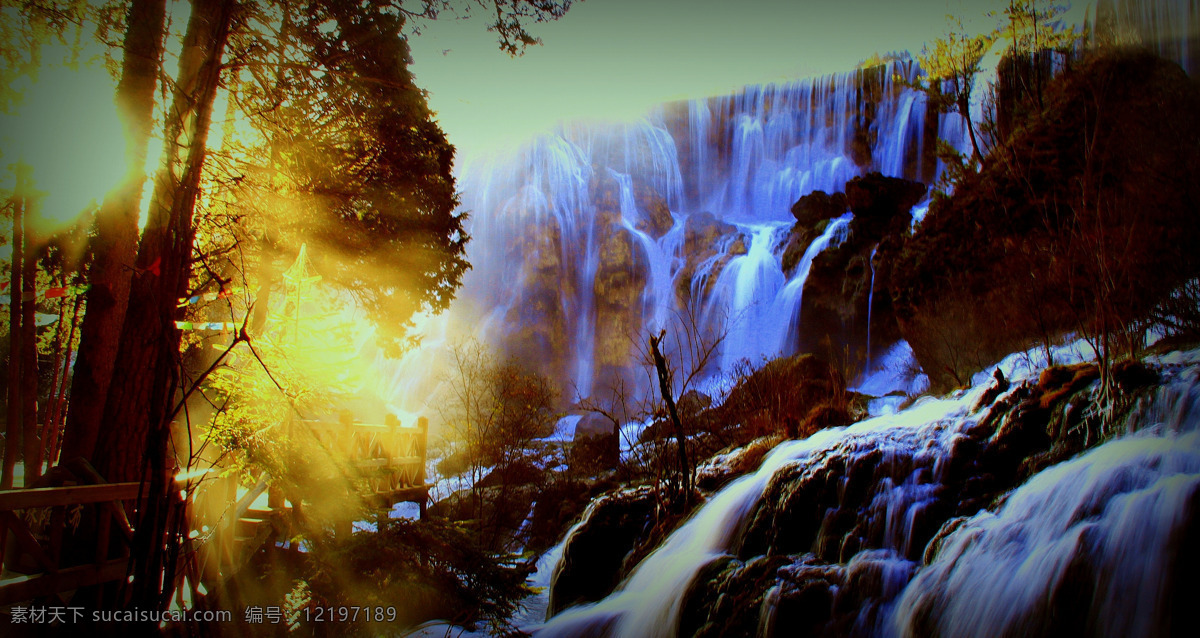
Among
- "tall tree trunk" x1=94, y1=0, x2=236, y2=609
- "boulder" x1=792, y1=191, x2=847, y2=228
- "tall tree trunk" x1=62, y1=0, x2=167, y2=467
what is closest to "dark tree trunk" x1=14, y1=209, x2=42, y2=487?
"tall tree trunk" x1=62, y1=0, x2=167, y2=467

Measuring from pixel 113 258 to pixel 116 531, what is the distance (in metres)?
2.29

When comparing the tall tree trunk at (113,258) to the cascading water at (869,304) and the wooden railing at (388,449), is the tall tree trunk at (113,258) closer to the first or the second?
the wooden railing at (388,449)

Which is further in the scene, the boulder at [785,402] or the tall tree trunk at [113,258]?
the boulder at [785,402]

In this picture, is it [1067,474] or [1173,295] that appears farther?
[1173,295]

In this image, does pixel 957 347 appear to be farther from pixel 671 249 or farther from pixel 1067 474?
pixel 671 249

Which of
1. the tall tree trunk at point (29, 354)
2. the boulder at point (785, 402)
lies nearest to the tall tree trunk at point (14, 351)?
the tall tree trunk at point (29, 354)

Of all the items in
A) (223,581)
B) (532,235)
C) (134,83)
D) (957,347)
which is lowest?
(223,581)

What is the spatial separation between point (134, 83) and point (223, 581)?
4324mm

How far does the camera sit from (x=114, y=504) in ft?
12.1

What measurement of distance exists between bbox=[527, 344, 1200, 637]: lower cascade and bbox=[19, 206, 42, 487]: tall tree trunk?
831 cm

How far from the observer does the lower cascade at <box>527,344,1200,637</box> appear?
3.30 metres

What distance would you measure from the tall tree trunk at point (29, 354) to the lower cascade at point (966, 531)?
831 cm

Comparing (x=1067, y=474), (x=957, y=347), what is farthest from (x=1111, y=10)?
(x=1067, y=474)

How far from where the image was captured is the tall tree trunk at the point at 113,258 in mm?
4289
